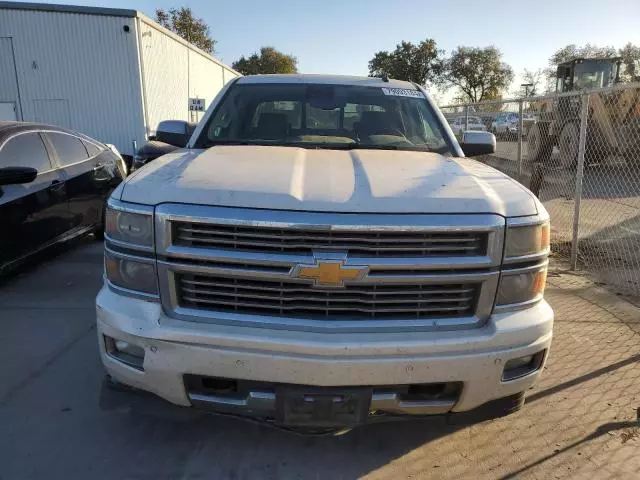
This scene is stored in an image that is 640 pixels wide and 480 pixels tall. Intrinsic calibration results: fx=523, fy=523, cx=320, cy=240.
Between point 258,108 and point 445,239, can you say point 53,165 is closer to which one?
point 258,108

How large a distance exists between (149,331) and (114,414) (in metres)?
1.05

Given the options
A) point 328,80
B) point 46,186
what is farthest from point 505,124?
point 46,186

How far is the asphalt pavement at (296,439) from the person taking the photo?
2559 mm

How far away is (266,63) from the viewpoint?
58.7 m

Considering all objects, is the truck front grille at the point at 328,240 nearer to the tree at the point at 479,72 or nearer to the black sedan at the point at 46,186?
the black sedan at the point at 46,186

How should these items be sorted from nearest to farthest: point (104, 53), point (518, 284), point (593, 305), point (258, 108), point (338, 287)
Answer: point (338, 287), point (518, 284), point (258, 108), point (593, 305), point (104, 53)

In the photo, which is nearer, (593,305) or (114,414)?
(114,414)

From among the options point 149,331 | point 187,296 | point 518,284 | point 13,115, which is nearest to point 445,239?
point 518,284

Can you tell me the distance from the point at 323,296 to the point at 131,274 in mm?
868

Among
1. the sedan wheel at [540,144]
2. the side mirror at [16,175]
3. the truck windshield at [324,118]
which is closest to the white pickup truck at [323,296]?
the truck windshield at [324,118]

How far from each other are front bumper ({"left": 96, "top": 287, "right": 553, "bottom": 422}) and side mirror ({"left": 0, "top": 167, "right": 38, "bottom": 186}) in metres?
2.96

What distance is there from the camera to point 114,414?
297cm

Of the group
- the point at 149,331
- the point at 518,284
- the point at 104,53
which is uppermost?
the point at 104,53

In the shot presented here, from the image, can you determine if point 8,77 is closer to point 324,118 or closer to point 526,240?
point 324,118
